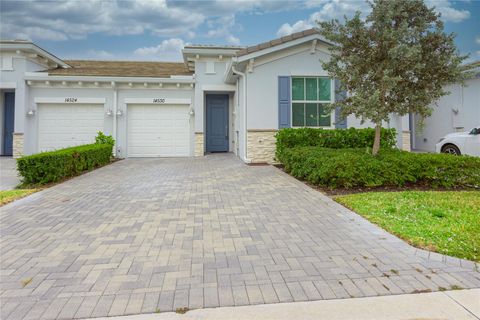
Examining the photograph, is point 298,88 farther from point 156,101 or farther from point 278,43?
point 156,101

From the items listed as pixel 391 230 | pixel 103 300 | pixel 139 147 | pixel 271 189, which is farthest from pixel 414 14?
pixel 139 147

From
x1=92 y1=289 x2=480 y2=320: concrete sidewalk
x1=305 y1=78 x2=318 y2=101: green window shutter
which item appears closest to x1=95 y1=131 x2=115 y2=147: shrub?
x1=305 y1=78 x2=318 y2=101: green window shutter

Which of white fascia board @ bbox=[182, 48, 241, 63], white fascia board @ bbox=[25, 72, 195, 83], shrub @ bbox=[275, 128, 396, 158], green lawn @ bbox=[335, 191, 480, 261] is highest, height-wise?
white fascia board @ bbox=[182, 48, 241, 63]

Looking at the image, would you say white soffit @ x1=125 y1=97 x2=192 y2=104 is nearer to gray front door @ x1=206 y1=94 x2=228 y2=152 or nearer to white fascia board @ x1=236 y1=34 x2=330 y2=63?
gray front door @ x1=206 y1=94 x2=228 y2=152

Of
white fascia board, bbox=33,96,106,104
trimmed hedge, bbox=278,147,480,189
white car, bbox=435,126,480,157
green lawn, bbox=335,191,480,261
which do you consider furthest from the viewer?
white fascia board, bbox=33,96,106,104

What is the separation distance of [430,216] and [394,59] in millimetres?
4255

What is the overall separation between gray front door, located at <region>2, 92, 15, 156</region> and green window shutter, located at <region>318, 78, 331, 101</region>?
14.6 m

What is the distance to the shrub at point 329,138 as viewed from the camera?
34.1ft

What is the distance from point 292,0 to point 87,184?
10.7 meters

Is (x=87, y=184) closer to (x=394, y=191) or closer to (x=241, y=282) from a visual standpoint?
(x=241, y=282)

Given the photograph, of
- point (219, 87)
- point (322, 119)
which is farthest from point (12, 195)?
point (219, 87)

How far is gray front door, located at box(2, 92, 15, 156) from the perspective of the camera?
1547 cm

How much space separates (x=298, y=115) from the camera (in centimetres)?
1159

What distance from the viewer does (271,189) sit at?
23.4 feet
